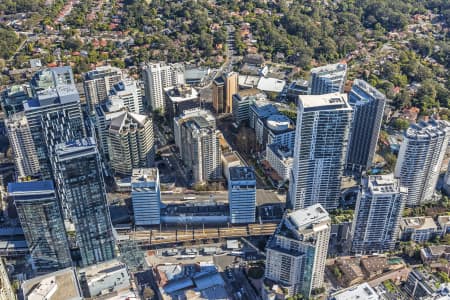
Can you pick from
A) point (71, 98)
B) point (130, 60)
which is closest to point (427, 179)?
point (71, 98)

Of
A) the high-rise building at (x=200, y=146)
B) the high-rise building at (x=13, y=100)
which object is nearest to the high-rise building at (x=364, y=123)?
the high-rise building at (x=200, y=146)

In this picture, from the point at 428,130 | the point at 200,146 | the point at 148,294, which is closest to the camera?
the point at 148,294

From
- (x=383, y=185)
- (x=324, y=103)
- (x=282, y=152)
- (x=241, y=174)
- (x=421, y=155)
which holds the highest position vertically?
(x=324, y=103)

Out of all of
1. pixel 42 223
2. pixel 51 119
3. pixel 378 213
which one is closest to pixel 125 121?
pixel 51 119

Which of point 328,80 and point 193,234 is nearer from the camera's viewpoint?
point 193,234

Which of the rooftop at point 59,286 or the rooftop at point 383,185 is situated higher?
the rooftop at point 383,185

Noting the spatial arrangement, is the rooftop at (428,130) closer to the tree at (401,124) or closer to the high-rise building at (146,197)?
the tree at (401,124)

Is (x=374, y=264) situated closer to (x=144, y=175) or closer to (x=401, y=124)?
(x=144, y=175)
